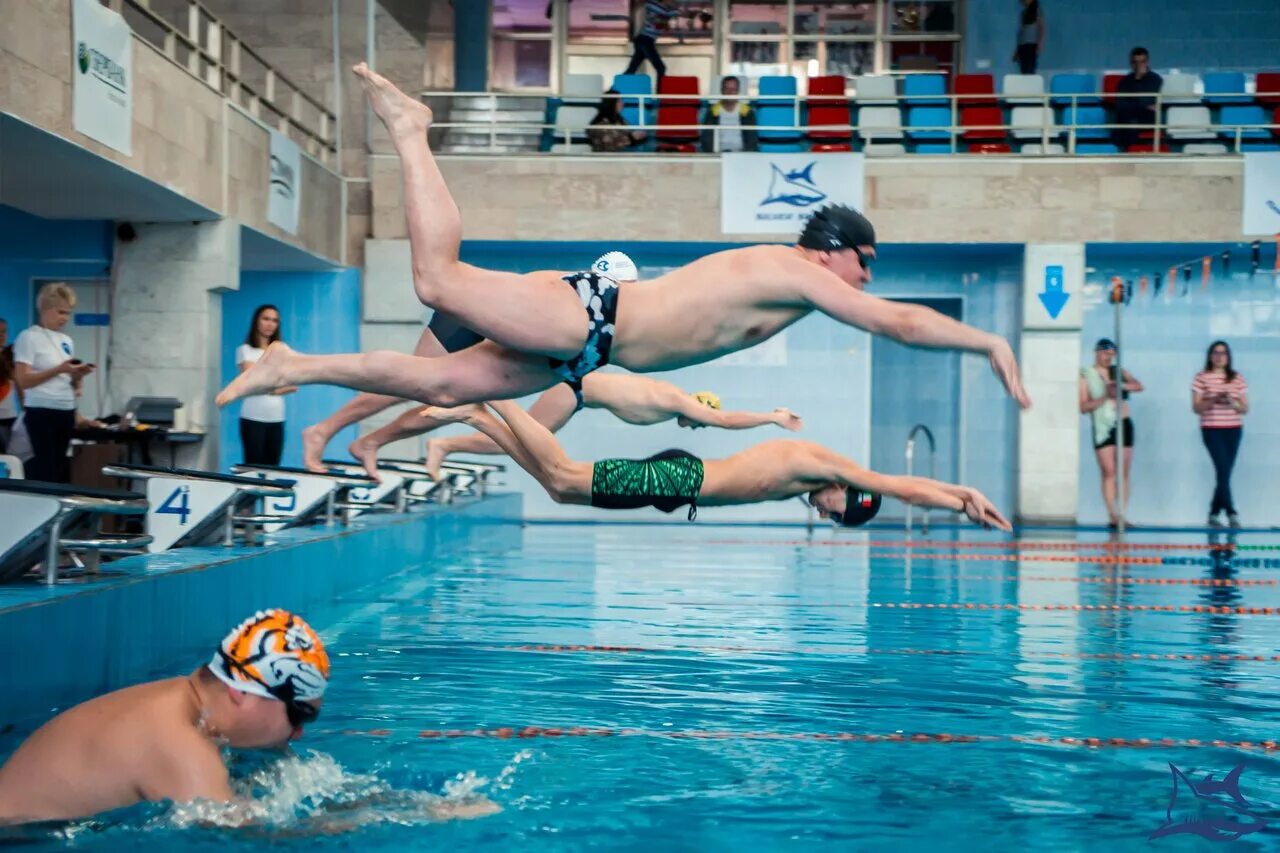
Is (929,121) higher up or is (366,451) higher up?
(929,121)

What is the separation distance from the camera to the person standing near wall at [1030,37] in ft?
60.8

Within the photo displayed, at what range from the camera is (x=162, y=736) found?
3531 millimetres

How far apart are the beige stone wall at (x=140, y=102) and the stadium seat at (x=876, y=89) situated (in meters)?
7.91

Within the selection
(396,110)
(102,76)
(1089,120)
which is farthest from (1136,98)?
(396,110)

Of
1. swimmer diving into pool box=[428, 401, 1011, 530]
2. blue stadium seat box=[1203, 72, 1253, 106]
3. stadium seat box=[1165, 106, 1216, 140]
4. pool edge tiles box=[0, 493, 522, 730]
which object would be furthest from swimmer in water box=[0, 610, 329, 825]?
blue stadium seat box=[1203, 72, 1253, 106]

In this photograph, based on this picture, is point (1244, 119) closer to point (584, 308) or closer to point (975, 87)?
point (975, 87)

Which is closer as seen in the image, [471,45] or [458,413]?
[458,413]

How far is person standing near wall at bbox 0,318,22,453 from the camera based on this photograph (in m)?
8.48

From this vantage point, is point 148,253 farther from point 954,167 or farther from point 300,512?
point 954,167

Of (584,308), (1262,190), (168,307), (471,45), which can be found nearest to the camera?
(584,308)

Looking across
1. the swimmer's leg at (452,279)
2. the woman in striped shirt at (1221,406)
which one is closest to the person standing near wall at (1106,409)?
the woman in striped shirt at (1221,406)

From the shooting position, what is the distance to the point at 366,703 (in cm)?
575
